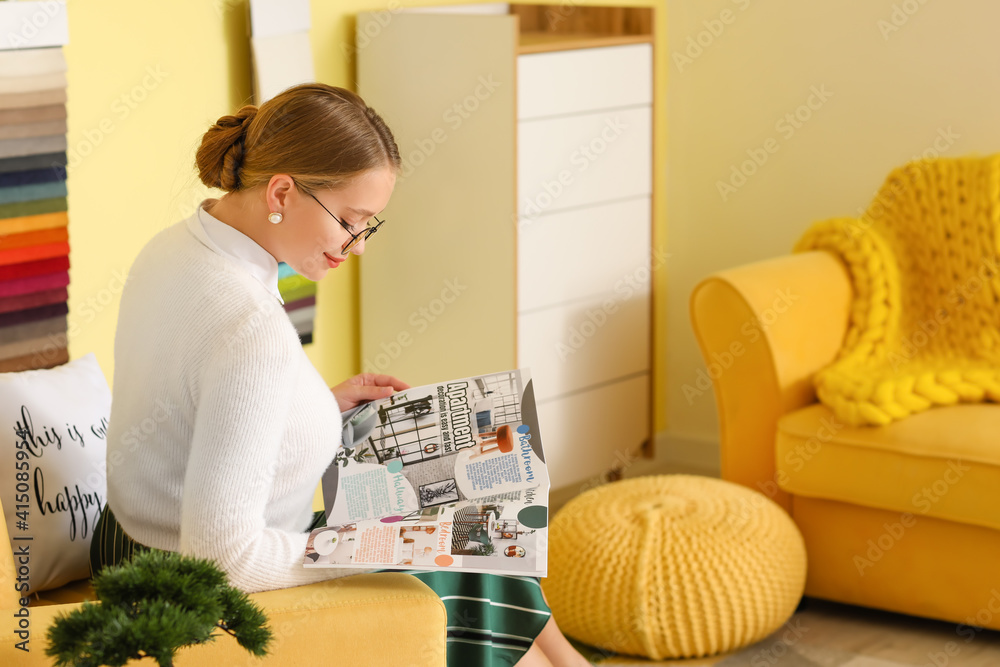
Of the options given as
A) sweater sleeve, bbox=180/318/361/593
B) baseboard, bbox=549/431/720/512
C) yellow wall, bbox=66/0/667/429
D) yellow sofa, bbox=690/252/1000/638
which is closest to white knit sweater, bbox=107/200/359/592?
sweater sleeve, bbox=180/318/361/593

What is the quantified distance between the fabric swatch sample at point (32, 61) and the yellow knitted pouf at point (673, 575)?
1292mm

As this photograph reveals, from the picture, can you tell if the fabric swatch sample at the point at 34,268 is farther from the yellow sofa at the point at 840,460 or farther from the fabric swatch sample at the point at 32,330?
the yellow sofa at the point at 840,460

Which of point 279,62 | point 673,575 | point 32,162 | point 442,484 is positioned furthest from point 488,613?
point 279,62

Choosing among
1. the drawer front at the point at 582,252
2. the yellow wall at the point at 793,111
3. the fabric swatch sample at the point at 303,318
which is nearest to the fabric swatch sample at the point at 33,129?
the fabric swatch sample at the point at 303,318

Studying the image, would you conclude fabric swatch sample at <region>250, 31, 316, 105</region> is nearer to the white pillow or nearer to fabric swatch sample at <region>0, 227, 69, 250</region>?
fabric swatch sample at <region>0, 227, 69, 250</region>

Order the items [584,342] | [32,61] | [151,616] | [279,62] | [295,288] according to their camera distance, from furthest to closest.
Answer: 1. [584,342]
2. [295,288]
3. [279,62]
4. [32,61]
5. [151,616]

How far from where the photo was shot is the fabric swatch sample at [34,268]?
1954 millimetres

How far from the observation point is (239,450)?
1124mm

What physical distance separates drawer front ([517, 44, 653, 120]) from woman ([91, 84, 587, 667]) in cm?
127

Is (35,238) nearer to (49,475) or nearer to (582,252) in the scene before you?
(49,475)

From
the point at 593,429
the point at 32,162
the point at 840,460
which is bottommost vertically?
the point at 593,429

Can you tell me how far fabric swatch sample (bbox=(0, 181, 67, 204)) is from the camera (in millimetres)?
1937

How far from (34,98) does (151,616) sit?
1.37 meters

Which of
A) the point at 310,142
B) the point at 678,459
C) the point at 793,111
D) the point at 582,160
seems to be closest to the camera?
the point at 310,142
